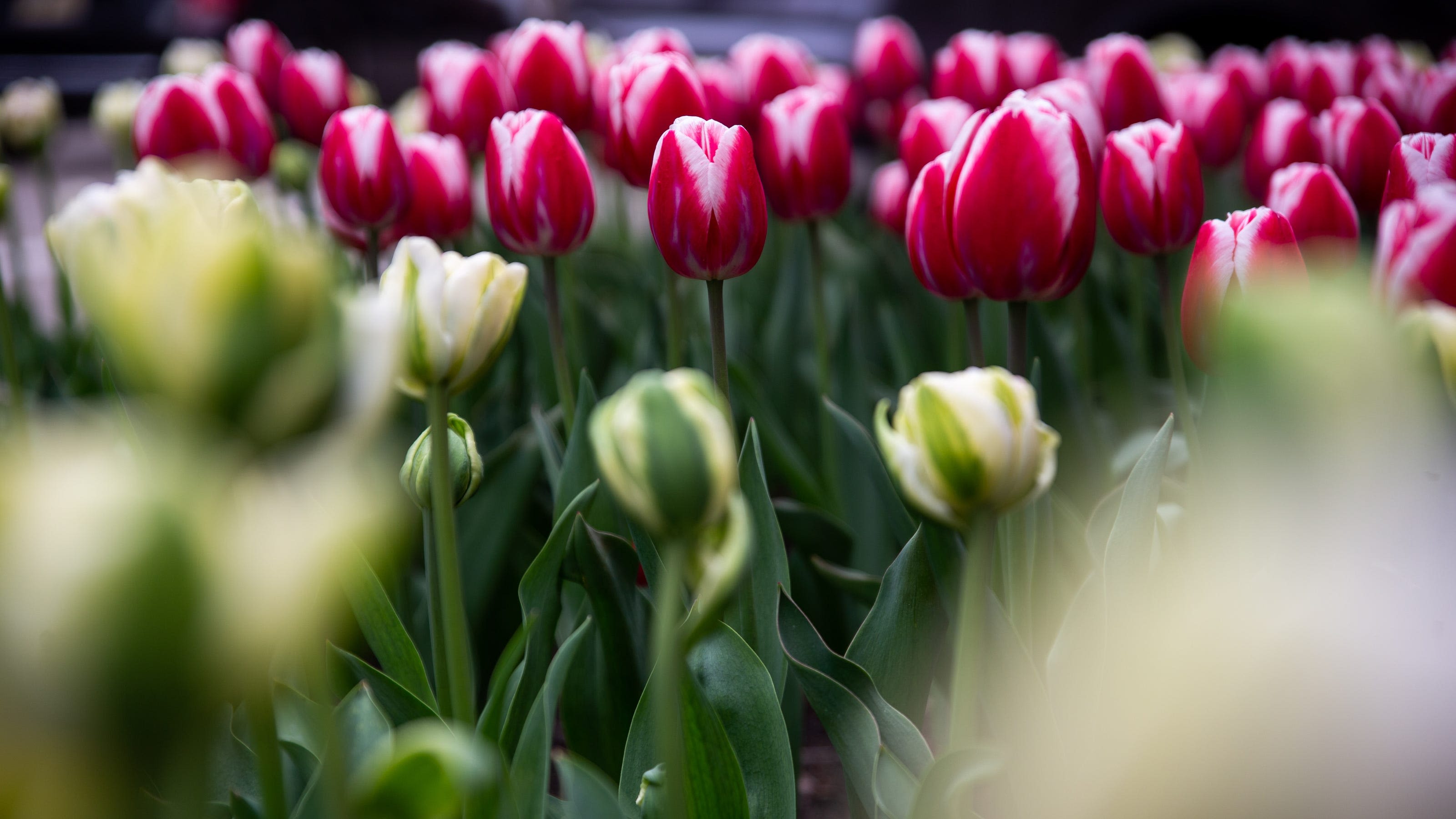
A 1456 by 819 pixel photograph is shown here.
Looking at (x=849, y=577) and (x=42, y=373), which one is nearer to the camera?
(x=849, y=577)

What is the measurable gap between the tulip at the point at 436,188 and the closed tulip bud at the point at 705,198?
568 mm

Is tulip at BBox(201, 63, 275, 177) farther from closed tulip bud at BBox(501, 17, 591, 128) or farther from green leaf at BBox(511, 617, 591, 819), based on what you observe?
green leaf at BBox(511, 617, 591, 819)

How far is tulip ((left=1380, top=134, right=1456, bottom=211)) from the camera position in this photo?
2.53 feet

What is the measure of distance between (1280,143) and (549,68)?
985mm

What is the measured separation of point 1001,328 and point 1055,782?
912 mm

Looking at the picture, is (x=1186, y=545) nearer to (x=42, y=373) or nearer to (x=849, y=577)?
(x=849, y=577)

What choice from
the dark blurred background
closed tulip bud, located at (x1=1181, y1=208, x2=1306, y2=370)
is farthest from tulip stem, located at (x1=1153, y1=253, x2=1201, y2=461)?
the dark blurred background

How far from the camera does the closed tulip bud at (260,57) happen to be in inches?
80.0

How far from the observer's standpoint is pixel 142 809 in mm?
327

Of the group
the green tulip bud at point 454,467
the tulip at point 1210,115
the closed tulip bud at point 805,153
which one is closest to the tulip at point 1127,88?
the tulip at point 1210,115

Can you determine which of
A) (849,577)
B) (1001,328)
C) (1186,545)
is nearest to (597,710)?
(849,577)

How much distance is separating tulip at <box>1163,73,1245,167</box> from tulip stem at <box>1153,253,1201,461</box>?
0.65 metres

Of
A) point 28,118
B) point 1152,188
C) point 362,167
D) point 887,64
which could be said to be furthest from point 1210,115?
point 28,118

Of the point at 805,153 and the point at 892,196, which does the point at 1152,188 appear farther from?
the point at 892,196
